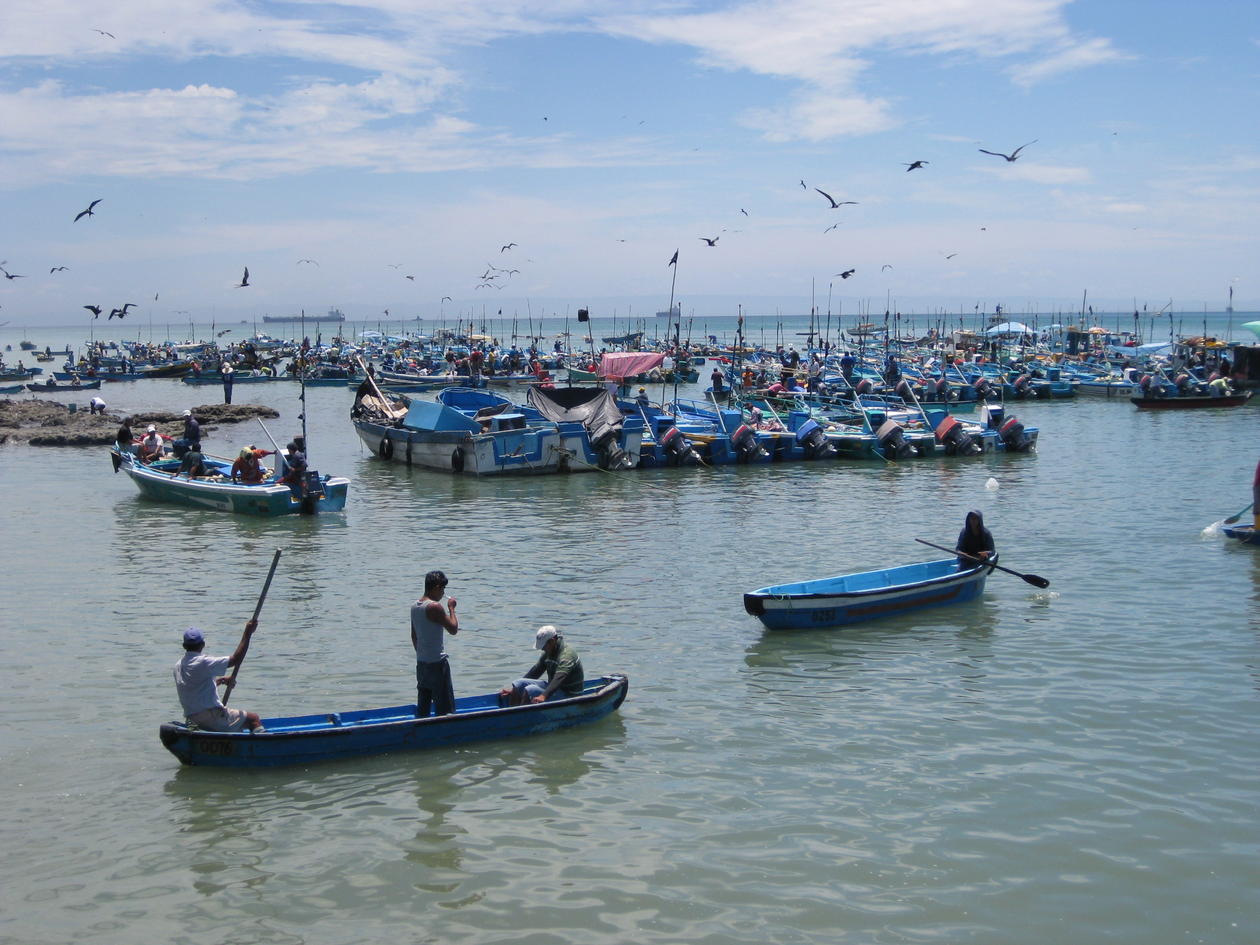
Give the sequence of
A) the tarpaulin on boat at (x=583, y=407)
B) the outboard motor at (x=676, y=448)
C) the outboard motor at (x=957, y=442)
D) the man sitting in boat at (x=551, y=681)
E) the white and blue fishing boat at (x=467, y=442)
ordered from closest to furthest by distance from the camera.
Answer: the man sitting in boat at (x=551, y=681)
the white and blue fishing boat at (x=467, y=442)
the tarpaulin on boat at (x=583, y=407)
the outboard motor at (x=676, y=448)
the outboard motor at (x=957, y=442)

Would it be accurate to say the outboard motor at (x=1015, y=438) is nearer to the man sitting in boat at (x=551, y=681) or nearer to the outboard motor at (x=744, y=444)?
the outboard motor at (x=744, y=444)

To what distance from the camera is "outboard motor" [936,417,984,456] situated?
117 feet

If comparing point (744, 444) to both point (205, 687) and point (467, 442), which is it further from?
point (205, 687)

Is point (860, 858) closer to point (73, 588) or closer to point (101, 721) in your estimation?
point (101, 721)

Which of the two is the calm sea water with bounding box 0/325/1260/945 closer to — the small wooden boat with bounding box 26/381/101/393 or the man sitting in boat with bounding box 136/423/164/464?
the man sitting in boat with bounding box 136/423/164/464

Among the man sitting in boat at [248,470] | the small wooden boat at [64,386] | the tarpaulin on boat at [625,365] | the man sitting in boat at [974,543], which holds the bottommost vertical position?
the man sitting in boat at [974,543]

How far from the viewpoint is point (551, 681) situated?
11.3 metres

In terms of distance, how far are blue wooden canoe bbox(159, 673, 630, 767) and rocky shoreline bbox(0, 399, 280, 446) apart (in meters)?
31.3

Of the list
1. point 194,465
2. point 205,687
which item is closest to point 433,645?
point 205,687

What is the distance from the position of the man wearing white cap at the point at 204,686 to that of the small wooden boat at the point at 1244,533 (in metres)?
→ 18.3

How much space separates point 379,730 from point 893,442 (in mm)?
27019

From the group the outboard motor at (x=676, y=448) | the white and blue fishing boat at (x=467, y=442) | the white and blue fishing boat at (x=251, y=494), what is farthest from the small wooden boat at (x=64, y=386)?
the outboard motor at (x=676, y=448)

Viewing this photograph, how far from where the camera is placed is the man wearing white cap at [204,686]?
9883 millimetres

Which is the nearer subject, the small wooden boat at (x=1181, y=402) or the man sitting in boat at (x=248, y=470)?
the man sitting in boat at (x=248, y=470)
